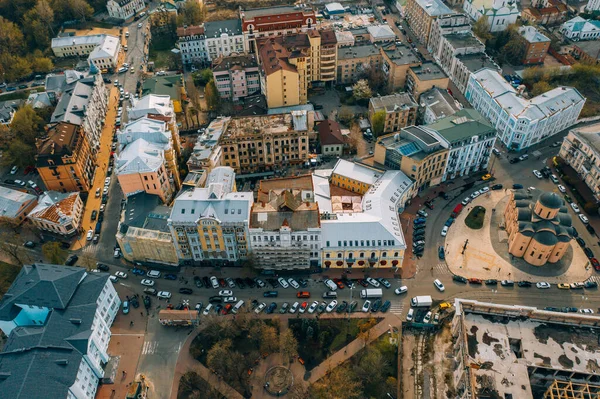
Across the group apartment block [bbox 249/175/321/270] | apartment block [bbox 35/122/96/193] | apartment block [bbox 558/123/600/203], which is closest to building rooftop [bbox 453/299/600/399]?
apartment block [bbox 249/175/321/270]

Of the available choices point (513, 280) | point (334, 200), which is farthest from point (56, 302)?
point (513, 280)

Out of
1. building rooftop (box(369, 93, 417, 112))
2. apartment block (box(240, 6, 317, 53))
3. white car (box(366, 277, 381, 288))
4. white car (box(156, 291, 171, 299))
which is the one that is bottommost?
white car (box(156, 291, 171, 299))

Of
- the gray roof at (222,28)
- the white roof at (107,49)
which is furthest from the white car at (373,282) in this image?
the white roof at (107,49)

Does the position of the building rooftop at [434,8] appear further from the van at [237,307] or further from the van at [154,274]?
the van at [154,274]

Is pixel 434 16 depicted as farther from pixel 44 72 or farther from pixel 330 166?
pixel 44 72

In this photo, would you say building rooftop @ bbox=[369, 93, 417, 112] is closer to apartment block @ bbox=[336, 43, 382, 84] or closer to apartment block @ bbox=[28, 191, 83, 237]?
apartment block @ bbox=[336, 43, 382, 84]
